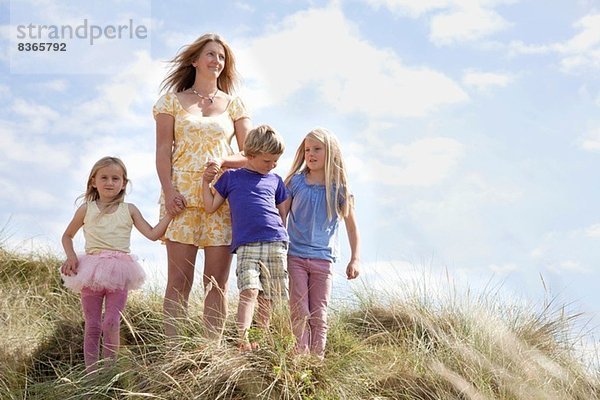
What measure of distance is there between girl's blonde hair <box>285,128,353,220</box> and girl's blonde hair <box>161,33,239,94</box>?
77 cm

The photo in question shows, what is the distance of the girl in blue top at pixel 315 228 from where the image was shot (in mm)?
5141

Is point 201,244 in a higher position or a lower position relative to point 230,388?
higher

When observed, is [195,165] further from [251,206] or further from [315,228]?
[315,228]

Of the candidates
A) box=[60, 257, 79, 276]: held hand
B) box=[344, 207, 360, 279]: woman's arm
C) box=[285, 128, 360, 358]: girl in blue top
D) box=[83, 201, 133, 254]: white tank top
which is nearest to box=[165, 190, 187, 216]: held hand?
box=[83, 201, 133, 254]: white tank top

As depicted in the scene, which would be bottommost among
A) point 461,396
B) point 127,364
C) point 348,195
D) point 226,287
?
point 461,396

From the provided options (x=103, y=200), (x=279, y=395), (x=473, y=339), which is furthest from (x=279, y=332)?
(x=473, y=339)

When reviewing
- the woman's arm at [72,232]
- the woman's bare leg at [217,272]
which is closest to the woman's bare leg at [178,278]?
the woman's bare leg at [217,272]

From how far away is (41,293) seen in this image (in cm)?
867

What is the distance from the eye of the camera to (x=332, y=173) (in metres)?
5.36

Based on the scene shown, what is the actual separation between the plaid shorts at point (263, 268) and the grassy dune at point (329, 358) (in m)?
0.25

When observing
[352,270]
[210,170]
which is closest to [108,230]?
[210,170]

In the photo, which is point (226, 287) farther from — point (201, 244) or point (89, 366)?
point (89, 366)

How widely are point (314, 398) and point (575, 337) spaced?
11.1 ft

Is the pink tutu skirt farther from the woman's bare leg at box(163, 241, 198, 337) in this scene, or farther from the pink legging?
the woman's bare leg at box(163, 241, 198, 337)
